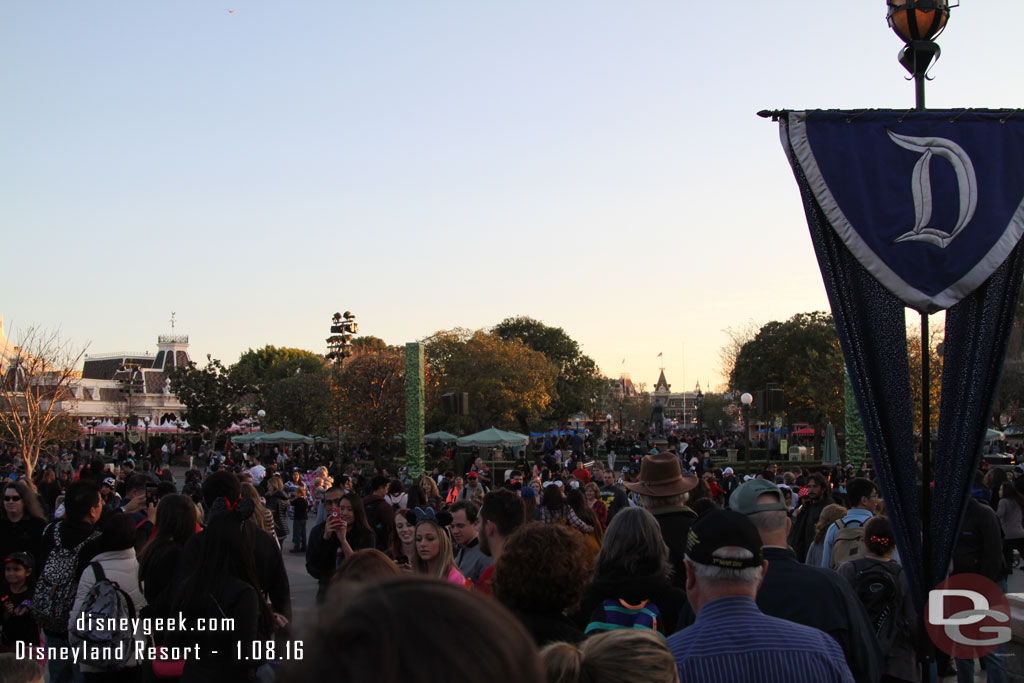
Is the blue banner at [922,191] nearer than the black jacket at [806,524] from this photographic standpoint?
Yes

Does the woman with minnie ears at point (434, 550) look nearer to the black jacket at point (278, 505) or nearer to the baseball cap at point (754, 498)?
the baseball cap at point (754, 498)

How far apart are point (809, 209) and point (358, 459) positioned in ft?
106

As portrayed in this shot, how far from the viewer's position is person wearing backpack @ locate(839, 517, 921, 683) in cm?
510

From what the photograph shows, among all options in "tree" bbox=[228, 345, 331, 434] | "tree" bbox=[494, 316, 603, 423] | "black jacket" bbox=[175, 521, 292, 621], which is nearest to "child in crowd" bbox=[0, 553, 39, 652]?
"black jacket" bbox=[175, 521, 292, 621]

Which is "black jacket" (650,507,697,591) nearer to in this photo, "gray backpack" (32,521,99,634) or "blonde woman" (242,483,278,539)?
"blonde woman" (242,483,278,539)

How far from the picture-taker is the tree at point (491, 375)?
50.4 metres

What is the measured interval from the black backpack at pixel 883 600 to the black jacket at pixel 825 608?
1583 millimetres

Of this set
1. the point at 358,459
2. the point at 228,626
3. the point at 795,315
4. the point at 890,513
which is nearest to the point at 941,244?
the point at 890,513

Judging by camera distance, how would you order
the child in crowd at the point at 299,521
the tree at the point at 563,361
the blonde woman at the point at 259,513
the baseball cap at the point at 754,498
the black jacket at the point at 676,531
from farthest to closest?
the tree at the point at 563,361
the child in crowd at the point at 299,521
the blonde woman at the point at 259,513
the black jacket at the point at 676,531
the baseball cap at the point at 754,498

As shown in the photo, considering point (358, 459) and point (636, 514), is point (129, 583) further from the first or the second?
point (358, 459)

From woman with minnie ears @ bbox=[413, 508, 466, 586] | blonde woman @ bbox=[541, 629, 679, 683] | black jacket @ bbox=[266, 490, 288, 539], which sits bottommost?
black jacket @ bbox=[266, 490, 288, 539]

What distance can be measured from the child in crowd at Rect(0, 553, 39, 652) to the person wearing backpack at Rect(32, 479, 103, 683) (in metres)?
0.42

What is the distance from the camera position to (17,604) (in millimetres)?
6227

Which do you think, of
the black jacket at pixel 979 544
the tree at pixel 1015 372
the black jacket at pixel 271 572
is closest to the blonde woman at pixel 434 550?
the black jacket at pixel 271 572
